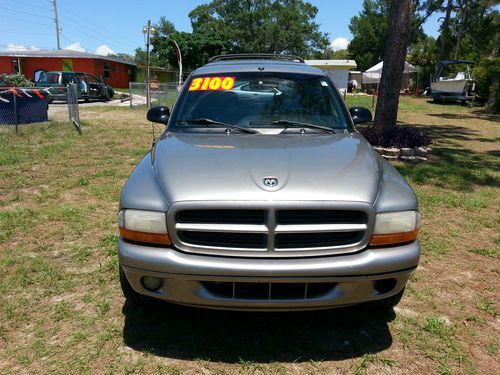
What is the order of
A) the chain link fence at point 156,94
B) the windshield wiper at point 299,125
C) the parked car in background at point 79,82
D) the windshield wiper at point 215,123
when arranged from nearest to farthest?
1. the windshield wiper at point 215,123
2. the windshield wiper at point 299,125
3. the chain link fence at point 156,94
4. the parked car in background at point 79,82

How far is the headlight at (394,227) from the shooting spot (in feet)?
8.20

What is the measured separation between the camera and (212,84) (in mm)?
3975

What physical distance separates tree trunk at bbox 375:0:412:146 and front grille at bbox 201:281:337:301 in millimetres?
6893

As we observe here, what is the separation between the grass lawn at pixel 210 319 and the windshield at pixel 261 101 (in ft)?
5.01

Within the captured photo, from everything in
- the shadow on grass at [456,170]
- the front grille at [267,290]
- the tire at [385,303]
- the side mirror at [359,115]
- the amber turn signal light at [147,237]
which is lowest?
the tire at [385,303]

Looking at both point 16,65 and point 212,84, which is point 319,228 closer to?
point 212,84

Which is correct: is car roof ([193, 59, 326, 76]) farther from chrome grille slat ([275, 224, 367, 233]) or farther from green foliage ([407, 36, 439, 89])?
green foliage ([407, 36, 439, 89])

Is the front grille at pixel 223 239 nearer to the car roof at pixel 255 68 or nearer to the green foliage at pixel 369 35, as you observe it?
the car roof at pixel 255 68

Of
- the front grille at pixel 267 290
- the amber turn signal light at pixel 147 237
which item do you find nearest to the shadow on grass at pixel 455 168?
the front grille at pixel 267 290

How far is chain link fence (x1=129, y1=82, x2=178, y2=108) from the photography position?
68.9ft

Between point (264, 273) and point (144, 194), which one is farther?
point (144, 194)

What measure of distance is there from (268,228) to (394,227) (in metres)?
0.75

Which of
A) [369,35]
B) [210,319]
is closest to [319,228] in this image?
[210,319]

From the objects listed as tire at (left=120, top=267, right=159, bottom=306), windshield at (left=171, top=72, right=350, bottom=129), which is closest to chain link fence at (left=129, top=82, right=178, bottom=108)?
windshield at (left=171, top=72, right=350, bottom=129)
